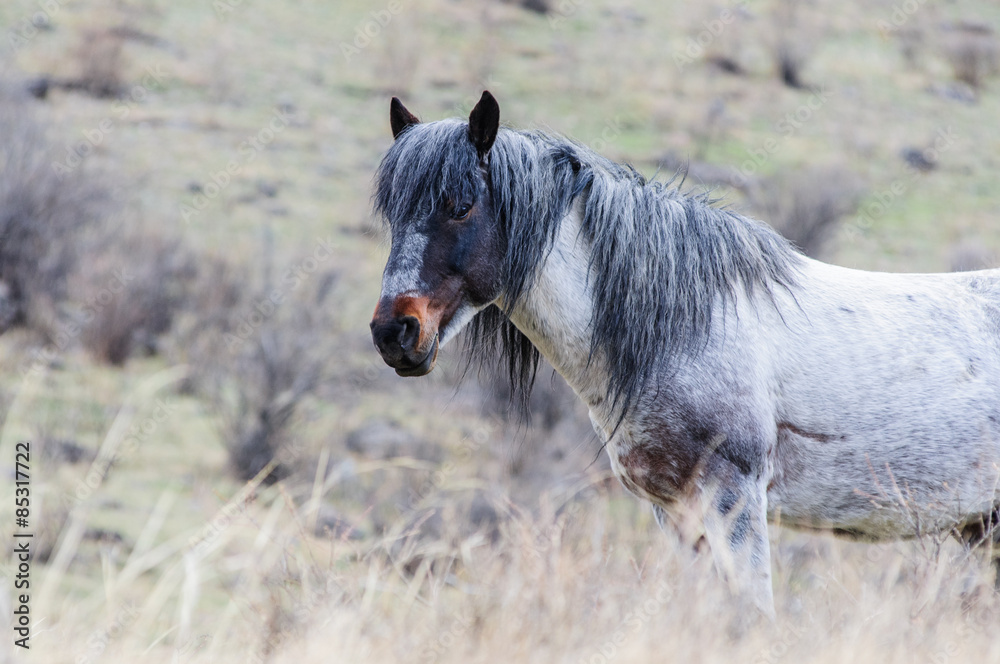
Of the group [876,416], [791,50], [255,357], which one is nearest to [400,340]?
[876,416]

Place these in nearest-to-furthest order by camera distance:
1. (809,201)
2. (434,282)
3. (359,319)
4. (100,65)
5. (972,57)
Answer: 1. (434,282)
2. (359,319)
3. (809,201)
4. (100,65)
5. (972,57)

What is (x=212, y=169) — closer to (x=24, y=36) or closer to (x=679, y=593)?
(x=24, y=36)

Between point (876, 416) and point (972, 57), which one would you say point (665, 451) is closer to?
point (876, 416)

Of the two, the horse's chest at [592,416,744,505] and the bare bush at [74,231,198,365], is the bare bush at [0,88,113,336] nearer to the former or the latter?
the bare bush at [74,231,198,365]

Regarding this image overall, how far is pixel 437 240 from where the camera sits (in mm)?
3129

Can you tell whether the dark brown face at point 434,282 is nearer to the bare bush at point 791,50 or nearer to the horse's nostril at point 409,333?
the horse's nostril at point 409,333

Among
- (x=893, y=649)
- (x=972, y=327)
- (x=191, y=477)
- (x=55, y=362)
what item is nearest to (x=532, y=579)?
(x=893, y=649)

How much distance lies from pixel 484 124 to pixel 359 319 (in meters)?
9.06

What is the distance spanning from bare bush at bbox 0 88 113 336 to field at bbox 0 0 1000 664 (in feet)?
0.13

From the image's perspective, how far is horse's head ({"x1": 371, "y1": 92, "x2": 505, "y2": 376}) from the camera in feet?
9.86

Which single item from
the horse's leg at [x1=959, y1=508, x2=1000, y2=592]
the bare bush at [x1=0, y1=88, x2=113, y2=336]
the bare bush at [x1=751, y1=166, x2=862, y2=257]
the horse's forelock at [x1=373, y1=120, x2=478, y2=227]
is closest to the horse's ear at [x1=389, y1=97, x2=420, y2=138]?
the horse's forelock at [x1=373, y1=120, x2=478, y2=227]

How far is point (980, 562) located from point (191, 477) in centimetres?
715

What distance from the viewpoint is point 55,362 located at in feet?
32.9

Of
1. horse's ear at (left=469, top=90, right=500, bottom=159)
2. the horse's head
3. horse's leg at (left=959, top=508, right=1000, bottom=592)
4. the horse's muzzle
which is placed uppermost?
horse's ear at (left=469, top=90, right=500, bottom=159)
